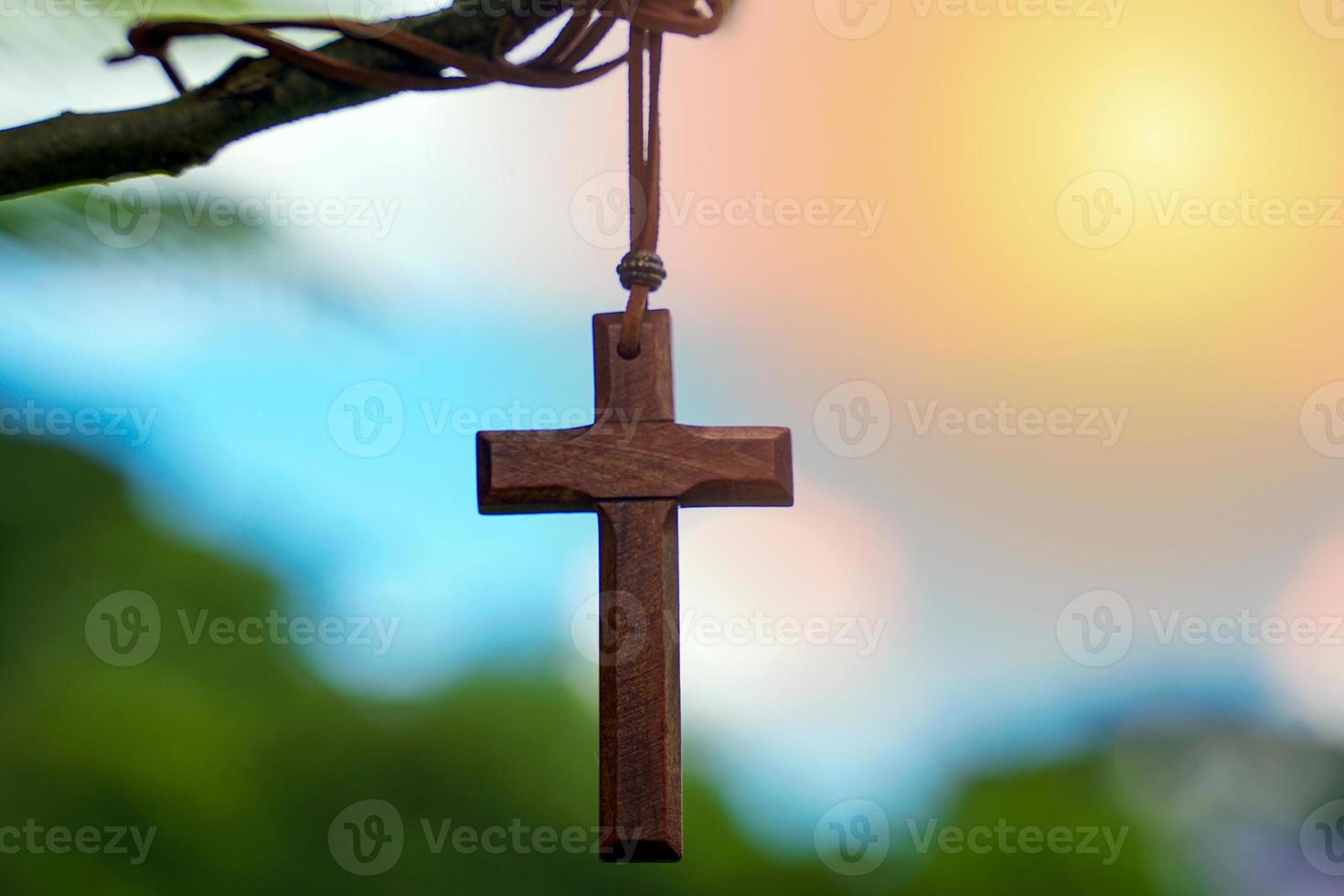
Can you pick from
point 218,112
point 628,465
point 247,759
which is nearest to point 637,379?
point 628,465

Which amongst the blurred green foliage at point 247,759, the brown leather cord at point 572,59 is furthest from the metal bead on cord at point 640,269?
the blurred green foliage at point 247,759

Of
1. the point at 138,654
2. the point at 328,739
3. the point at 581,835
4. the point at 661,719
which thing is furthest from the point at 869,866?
the point at 661,719

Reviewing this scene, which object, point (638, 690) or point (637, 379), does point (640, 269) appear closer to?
point (637, 379)

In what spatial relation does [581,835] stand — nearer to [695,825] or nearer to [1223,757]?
[695,825]

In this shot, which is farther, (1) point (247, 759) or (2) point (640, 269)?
(1) point (247, 759)

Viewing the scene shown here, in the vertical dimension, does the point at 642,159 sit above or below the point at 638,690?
above

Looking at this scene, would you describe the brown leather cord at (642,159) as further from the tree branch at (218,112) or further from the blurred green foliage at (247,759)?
the blurred green foliage at (247,759)
